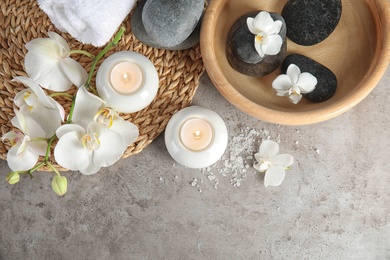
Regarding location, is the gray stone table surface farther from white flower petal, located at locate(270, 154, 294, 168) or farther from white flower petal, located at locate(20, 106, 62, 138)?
white flower petal, located at locate(20, 106, 62, 138)

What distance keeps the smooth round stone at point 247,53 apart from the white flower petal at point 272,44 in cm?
1

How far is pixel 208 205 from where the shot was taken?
0.88 m

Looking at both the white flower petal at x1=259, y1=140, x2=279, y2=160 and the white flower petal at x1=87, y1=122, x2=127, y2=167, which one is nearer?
the white flower petal at x1=87, y1=122, x2=127, y2=167

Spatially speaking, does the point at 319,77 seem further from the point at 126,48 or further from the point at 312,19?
the point at 126,48

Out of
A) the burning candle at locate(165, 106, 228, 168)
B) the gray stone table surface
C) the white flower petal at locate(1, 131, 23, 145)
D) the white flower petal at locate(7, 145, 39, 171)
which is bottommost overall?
the gray stone table surface

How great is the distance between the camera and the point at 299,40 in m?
0.85

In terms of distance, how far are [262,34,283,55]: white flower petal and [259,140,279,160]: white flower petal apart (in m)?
0.15

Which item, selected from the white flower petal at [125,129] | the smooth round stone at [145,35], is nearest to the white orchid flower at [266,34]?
the smooth round stone at [145,35]

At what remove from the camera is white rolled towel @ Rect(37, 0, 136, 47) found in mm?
777

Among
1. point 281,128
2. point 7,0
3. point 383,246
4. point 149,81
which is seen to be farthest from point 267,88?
point 7,0

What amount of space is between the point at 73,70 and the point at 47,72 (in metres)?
0.04

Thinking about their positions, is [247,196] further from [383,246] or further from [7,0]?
[7,0]

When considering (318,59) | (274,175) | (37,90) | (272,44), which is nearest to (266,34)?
(272,44)

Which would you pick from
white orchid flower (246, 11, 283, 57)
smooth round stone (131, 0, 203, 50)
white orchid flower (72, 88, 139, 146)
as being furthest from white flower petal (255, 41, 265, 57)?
white orchid flower (72, 88, 139, 146)
